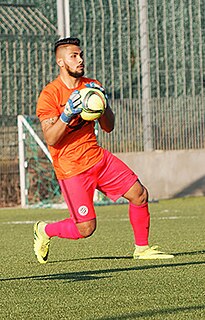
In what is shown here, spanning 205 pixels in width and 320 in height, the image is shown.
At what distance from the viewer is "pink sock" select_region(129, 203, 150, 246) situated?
9.67m

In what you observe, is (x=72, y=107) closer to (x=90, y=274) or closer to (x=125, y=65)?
(x=90, y=274)

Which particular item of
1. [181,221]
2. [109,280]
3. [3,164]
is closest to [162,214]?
[181,221]

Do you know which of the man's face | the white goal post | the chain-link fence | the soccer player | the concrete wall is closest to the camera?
the soccer player

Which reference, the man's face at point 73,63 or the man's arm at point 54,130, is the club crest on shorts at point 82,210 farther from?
the man's face at point 73,63

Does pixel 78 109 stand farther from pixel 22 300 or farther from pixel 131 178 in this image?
pixel 22 300

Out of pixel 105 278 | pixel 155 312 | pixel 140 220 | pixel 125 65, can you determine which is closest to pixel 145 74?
pixel 125 65

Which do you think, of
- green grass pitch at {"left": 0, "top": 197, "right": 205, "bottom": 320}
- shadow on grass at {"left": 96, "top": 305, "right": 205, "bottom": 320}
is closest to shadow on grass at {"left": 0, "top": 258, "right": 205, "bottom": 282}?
green grass pitch at {"left": 0, "top": 197, "right": 205, "bottom": 320}

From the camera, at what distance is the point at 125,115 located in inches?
880

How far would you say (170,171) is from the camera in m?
23.0

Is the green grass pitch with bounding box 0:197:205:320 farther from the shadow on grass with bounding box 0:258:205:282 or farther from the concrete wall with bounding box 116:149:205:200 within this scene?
the concrete wall with bounding box 116:149:205:200

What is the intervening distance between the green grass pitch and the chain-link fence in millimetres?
7795

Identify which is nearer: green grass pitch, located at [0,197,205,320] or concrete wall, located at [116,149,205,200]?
green grass pitch, located at [0,197,205,320]

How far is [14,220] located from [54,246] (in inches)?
202

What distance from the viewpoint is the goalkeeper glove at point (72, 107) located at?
350 inches
